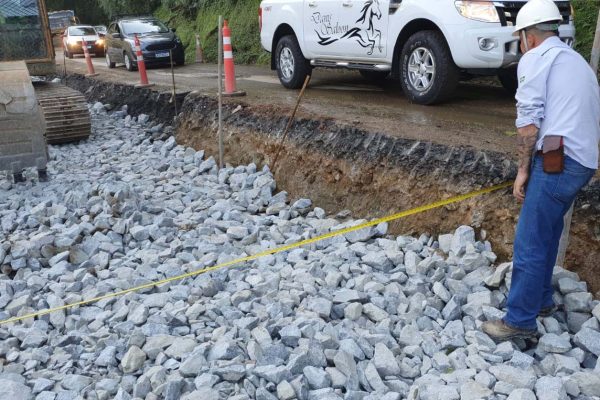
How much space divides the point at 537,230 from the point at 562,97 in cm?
81

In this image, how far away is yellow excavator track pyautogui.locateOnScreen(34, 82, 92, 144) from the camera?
10531mm

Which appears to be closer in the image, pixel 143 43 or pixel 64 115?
pixel 64 115

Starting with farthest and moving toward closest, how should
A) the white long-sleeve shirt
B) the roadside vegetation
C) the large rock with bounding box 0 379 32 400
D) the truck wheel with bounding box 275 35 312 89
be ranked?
the truck wheel with bounding box 275 35 312 89 → the roadside vegetation → the large rock with bounding box 0 379 32 400 → the white long-sleeve shirt

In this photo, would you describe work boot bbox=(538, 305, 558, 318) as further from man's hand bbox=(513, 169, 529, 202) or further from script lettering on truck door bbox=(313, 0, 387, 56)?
script lettering on truck door bbox=(313, 0, 387, 56)

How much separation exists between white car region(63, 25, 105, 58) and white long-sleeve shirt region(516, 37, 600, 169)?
24153mm

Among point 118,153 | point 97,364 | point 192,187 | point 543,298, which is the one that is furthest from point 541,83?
point 118,153

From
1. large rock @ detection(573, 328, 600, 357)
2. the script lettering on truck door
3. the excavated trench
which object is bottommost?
large rock @ detection(573, 328, 600, 357)

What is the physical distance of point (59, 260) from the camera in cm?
605

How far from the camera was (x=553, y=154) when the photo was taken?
3.51 meters

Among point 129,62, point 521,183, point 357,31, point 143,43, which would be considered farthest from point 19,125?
point 143,43

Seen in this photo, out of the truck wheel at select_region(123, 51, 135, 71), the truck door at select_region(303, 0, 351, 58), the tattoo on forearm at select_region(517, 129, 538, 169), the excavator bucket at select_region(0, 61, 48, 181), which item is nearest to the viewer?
the tattoo on forearm at select_region(517, 129, 538, 169)

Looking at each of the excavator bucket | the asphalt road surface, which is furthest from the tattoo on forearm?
the excavator bucket

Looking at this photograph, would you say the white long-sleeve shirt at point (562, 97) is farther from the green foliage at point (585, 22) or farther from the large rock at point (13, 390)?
the green foliage at point (585, 22)

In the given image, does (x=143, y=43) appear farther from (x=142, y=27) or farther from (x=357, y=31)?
(x=357, y=31)
